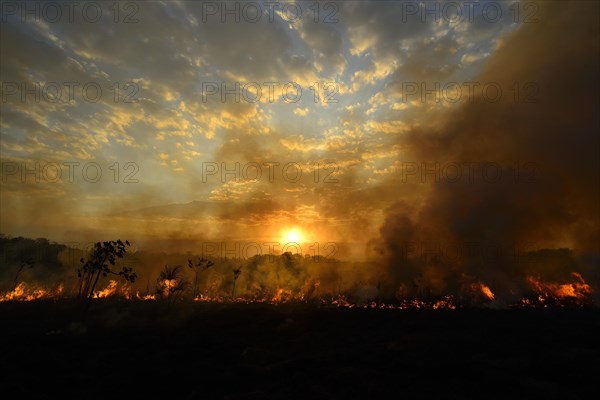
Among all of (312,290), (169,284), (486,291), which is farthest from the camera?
(312,290)

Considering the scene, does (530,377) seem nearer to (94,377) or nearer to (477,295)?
(94,377)

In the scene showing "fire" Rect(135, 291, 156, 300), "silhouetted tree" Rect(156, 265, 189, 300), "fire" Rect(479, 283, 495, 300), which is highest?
"silhouetted tree" Rect(156, 265, 189, 300)

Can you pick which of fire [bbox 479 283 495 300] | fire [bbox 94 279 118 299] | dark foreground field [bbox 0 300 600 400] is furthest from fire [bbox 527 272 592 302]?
fire [bbox 94 279 118 299]

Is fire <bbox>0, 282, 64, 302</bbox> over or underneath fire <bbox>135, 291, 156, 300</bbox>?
over

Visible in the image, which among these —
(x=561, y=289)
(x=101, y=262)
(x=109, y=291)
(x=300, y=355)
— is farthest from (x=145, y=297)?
(x=561, y=289)

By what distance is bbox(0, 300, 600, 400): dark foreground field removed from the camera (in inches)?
1823

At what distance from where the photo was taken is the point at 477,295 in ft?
427

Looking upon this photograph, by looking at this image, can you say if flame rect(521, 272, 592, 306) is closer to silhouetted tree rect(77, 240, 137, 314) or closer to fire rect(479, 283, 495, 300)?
fire rect(479, 283, 495, 300)

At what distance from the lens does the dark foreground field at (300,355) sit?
46.3 meters

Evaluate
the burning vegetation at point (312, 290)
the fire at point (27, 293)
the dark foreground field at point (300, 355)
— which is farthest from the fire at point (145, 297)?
the dark foreground field at point (300, 355)

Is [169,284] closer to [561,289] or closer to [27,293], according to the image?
[27,293]

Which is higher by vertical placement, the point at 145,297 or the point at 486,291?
the point at 486,291

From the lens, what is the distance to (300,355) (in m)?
62.6

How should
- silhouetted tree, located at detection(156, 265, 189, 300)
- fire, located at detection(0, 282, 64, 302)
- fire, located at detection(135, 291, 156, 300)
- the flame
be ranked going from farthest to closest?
fire, located at detection(135, 291, 156, 300) < fire, located at detection(0, 282, 64, 302) < the flame < silhouetted tree, located at detection(156, 265, 189, 300)
